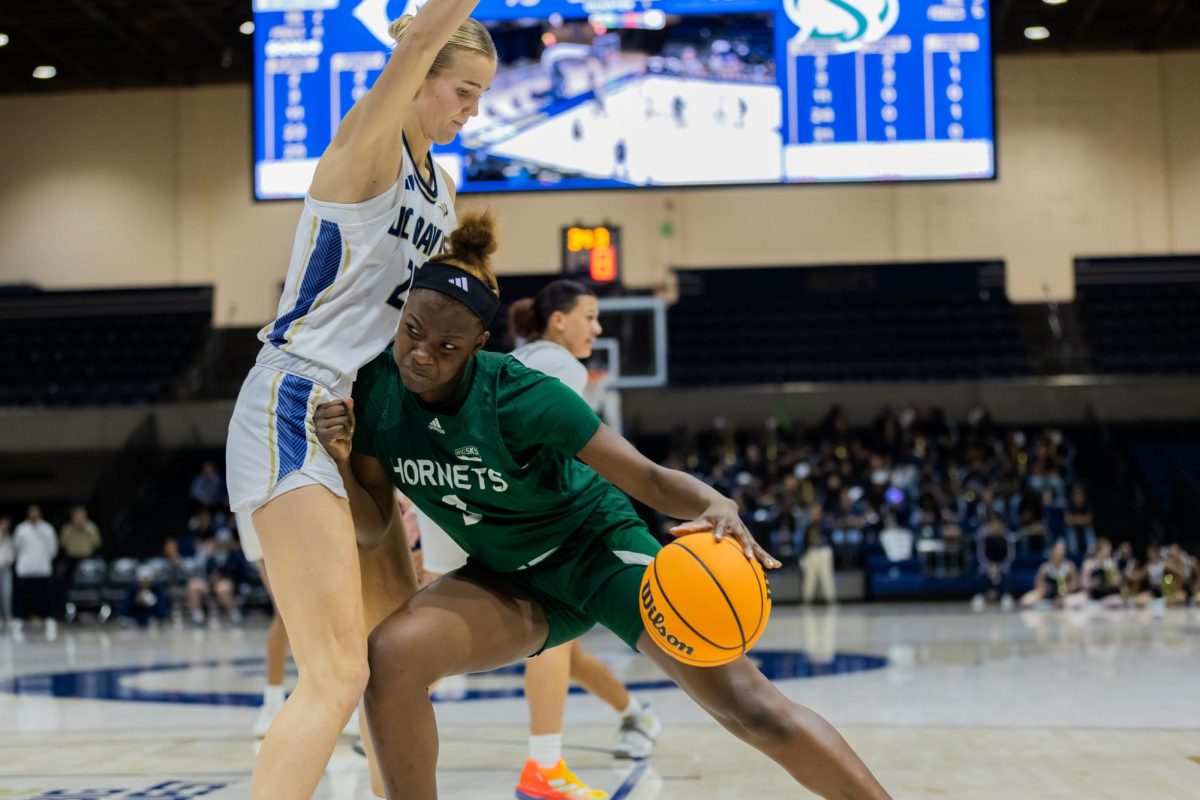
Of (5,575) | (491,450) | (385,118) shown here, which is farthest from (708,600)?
(5,575)

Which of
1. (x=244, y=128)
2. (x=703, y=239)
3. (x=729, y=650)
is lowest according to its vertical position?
(x=729, y=650)

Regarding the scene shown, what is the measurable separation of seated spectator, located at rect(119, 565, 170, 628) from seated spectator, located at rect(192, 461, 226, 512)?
1.79 m

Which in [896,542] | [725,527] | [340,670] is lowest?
[896,542]

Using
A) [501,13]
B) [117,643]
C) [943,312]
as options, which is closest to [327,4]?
[501,13]

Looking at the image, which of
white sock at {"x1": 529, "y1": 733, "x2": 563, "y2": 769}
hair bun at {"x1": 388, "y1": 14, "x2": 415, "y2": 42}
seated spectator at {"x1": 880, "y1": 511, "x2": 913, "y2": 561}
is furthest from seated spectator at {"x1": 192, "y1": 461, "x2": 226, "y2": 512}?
hair bun at {"x1": 388, "y1": 14, "x2": 415, "y2": 42}

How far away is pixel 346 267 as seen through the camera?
2.81 m

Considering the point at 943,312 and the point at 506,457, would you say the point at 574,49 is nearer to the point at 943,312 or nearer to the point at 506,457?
the point at 506,457

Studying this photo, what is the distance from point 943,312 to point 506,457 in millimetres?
18816

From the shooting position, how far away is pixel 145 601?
1521 cm

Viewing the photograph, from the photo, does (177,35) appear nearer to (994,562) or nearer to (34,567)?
(34,567)

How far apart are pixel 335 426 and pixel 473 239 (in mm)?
523

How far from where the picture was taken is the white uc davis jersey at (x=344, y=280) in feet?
9.19

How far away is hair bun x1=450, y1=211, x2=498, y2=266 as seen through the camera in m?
2.91

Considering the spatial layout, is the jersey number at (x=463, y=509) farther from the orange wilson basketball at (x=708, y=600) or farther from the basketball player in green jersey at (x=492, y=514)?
the orange wilson basketball at (x=708, y=600)
